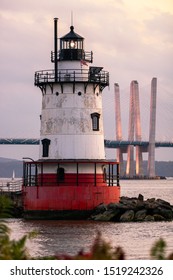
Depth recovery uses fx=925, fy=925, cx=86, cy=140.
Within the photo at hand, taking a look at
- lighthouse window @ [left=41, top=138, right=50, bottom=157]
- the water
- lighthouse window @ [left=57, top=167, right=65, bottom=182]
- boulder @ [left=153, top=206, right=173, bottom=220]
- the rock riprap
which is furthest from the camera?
boulder @ [left=153, top=206, right=173, bottom=220]

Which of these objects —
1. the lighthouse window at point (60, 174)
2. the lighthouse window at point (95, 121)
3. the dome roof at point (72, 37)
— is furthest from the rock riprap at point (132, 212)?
the dome roof at point (72, 37)

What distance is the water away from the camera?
1894cm

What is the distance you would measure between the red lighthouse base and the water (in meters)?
0.68

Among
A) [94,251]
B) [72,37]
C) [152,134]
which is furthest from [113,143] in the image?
[94,251]

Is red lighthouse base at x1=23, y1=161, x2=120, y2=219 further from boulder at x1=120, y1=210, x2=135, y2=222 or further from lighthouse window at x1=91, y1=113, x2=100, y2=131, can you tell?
lighthouse window at x1=91, y1=113, x2=100, y2=131

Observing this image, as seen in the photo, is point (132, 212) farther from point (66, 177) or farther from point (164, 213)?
point (66, 177)

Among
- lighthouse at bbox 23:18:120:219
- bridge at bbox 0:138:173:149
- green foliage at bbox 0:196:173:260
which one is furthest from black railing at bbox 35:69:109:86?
bridge at bbox 0:138:173:149

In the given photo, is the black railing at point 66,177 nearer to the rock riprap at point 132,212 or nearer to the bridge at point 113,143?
the rock riprap at point 132,212

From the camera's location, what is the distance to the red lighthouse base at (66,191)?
27.0 m

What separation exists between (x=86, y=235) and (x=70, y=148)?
6.10 meters
